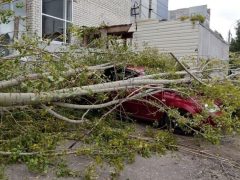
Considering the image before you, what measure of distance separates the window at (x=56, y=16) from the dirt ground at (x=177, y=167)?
7.01 m

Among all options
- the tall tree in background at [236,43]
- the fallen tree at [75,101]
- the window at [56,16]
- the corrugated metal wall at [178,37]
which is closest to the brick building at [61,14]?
the window at [56,16]

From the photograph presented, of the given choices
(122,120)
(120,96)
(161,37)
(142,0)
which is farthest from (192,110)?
(142,0)

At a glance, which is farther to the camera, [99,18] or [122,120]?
[99,18]

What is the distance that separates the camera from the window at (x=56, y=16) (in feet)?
38.0

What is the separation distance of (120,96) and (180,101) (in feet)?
7.12

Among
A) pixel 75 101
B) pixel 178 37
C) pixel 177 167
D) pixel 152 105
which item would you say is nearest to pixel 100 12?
pixel 178 37

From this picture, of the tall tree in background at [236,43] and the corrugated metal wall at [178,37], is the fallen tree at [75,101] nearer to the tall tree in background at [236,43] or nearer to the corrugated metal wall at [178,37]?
the corrugated metal wall at [178,37]

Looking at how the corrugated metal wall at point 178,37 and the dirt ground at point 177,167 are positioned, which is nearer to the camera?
the dirt ground at point 177,167

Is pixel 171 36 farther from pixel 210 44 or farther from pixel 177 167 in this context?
pixel 177 167

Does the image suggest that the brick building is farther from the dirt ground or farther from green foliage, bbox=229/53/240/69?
the dirt ground

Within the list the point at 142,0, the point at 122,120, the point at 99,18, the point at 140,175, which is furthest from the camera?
the point at 142,0

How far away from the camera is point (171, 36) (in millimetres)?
14297

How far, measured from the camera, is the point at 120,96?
5965 mm

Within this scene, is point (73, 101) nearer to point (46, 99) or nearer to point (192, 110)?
point (46, 99)
